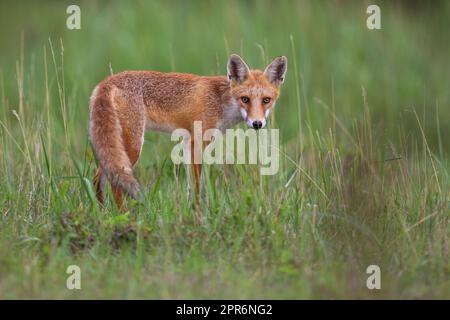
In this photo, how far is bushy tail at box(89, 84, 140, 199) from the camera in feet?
24.2

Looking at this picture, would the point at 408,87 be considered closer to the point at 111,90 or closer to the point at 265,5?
the point at 265,5

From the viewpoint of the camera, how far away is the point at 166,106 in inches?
344

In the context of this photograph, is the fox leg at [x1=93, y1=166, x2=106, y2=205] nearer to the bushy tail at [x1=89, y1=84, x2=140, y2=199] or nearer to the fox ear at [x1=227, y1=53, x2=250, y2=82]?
the bushy tail at [x1=89, y1=84, x2=140, y2=199]

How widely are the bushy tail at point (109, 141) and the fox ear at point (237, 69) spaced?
1121mm

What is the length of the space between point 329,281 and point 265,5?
949 cm

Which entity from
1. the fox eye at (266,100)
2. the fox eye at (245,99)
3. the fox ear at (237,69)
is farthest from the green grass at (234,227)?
the fox eye at (245,99)

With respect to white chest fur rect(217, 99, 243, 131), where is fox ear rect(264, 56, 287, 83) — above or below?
above

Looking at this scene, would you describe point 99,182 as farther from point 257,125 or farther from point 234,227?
point 234,227

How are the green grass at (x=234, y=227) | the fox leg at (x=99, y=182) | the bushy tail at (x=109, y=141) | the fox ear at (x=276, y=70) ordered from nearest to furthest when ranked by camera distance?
1. the green grass at (x=234, y=227)
2. the bushy tail at (x=109, y=141)
3. the fox leg at (x=99, y=182)
4. the fox ear at (x=276, y=70)

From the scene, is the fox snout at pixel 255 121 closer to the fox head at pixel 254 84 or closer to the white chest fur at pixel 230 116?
the fox head at pixel 254 84

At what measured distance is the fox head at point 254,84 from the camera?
27.4ft

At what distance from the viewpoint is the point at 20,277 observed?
20.0ft

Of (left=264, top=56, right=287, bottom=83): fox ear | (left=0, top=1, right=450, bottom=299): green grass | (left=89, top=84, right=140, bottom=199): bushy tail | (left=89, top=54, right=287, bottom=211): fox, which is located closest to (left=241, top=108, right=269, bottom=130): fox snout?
(left=89, top=54, right=287, bottom=211): fox

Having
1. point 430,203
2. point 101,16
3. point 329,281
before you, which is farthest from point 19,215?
point 101,16
